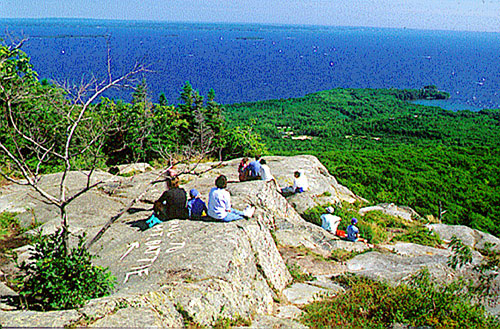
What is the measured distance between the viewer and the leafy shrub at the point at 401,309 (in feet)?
20.0

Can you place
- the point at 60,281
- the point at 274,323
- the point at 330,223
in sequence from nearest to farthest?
the point at 60,281, the point at 274,323, the point at 330,223

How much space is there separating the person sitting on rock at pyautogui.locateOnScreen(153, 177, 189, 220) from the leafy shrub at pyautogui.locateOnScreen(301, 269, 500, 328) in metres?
3.63

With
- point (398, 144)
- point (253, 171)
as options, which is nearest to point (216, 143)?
point (253, 171)

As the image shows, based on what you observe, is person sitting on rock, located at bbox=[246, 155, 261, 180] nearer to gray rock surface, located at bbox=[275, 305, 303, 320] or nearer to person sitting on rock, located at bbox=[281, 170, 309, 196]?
person sitting on rock, located at bbox=[281, 170, 309, 196]

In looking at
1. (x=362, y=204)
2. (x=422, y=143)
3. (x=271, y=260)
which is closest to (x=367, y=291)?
(x=271, y=260)

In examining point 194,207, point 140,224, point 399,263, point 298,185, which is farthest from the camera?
point 298,185

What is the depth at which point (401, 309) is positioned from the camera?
21.2 ft

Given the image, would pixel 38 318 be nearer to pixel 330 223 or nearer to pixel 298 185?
pixel 330 223

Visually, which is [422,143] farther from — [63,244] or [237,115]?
[63,244]

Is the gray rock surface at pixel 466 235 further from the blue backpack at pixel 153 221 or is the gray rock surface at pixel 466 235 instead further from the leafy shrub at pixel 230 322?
the leafy shrub at pixel 230 322

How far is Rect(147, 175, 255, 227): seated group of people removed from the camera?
350 inches

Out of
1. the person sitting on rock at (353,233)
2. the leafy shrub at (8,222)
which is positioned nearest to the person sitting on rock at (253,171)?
the person sitting on rock at (353,233)

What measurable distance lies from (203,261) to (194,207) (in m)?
2.88

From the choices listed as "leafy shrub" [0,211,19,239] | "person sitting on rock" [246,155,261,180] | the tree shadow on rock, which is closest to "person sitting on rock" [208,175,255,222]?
the tree shadow on rock
